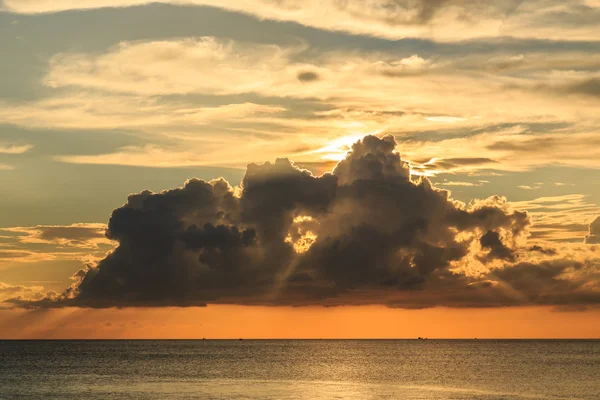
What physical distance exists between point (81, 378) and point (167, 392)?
51.8 meters

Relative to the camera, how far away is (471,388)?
542 ft

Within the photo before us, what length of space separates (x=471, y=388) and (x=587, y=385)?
27575 mm

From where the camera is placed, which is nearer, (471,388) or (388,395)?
(388,395)

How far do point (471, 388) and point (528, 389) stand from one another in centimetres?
1089

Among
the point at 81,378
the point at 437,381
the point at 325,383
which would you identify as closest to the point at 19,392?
the point at 81,378

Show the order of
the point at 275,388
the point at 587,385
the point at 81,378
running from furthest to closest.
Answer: the point at 81,378, the point at 587,385, the point at 275,388

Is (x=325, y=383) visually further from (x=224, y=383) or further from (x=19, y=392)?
(x=19, y=392)

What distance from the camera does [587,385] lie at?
175 meters

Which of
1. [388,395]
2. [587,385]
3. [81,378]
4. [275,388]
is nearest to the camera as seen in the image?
[388,395]

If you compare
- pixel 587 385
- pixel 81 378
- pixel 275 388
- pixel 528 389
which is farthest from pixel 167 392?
pixel 587 385

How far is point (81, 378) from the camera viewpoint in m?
197

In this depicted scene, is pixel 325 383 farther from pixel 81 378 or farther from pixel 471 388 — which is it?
pixel 81 378

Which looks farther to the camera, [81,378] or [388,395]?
[81,378]

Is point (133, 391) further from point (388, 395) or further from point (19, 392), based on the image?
point (388, 395)
